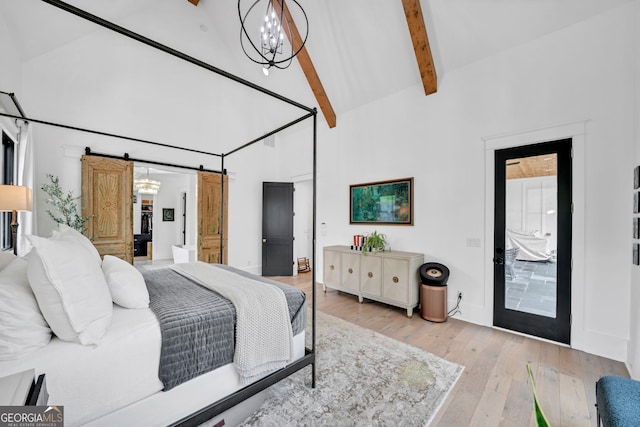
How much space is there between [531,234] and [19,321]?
413 centimetres

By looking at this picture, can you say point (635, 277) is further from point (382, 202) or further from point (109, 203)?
point (109, 203)

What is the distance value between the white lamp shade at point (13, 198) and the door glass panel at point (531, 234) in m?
4.77

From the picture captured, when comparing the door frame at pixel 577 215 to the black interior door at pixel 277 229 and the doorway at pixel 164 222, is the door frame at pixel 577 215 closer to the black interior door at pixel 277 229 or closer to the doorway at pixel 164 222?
the black interior door at pixel 277 229

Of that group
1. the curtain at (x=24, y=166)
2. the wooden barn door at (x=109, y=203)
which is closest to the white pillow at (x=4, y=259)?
the curtain at (x=24, y=166)

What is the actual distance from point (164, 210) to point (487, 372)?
8519 mm

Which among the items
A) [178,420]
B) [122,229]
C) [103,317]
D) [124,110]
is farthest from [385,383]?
[124,110]

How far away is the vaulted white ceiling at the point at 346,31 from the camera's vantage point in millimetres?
2805

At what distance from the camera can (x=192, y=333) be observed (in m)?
1.53

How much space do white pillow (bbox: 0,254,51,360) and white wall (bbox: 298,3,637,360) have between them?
3783 millimetres

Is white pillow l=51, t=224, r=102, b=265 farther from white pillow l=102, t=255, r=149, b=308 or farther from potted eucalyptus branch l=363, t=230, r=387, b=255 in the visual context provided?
potted eucalyptus branch l=363, t=230, r=387, b=255

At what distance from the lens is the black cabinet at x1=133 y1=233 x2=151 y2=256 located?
25.6ft

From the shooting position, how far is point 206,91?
204 inches

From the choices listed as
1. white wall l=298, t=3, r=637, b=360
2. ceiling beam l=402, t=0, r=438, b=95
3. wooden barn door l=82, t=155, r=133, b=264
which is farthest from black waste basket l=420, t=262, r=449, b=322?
wooden barn door l=82, t=155, r=133, b=264

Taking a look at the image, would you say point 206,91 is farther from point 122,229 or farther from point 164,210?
point 164,210
